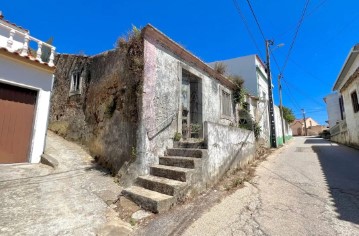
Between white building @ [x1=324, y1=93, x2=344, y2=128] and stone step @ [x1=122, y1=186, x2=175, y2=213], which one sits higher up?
white building @ [x1=324, y1=93, x2=344, y2=128]

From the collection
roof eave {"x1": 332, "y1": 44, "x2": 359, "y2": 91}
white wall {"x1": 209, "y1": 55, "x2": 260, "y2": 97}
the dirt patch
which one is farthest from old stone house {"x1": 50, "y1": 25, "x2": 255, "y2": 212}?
roof eave {"x1": 332, "y1": 44, "x2": 359, "y2": 91}

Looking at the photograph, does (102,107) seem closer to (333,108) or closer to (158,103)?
(158,103)

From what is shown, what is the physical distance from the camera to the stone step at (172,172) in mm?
4525

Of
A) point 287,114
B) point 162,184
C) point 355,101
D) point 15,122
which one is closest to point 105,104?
point 15,122

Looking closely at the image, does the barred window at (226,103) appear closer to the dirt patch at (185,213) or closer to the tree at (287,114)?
the dirt patch at (185,213)

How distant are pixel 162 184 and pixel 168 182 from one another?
14 centimetres

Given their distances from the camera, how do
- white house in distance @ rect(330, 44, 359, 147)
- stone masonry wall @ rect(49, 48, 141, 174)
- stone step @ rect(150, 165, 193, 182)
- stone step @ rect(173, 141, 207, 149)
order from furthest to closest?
1. white house in distance @ rect(330, 44, 359, 147)
2. stone masonry wall @ rect(49, 48, 141, 174)
3. stone step @ rect(173, 141, 207, 149)
4. stone step @ rect(150, 165, 193, 182)

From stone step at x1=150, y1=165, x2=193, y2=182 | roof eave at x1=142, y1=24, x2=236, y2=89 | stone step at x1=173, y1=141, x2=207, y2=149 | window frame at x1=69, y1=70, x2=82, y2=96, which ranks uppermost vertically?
roof eave at x1=142, y1=24, x2=236, y2=89

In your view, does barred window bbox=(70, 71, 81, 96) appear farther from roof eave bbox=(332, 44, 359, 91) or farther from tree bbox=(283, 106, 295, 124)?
tree bbox=(283, 106, 295, 124)

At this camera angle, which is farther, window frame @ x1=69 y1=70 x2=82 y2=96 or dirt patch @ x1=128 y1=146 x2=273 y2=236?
window frame @ x1=69 y1=70 x2=82 y2=96

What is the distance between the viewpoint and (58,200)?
4.02 metres

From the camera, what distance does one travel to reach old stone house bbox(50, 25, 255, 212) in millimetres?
4941

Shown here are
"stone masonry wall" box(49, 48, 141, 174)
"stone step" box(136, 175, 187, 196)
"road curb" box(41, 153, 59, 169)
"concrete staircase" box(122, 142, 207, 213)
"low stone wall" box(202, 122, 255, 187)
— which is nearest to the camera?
"concrete staircase" box(122, 142, 207, 213)

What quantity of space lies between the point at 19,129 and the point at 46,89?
55.0 inches
